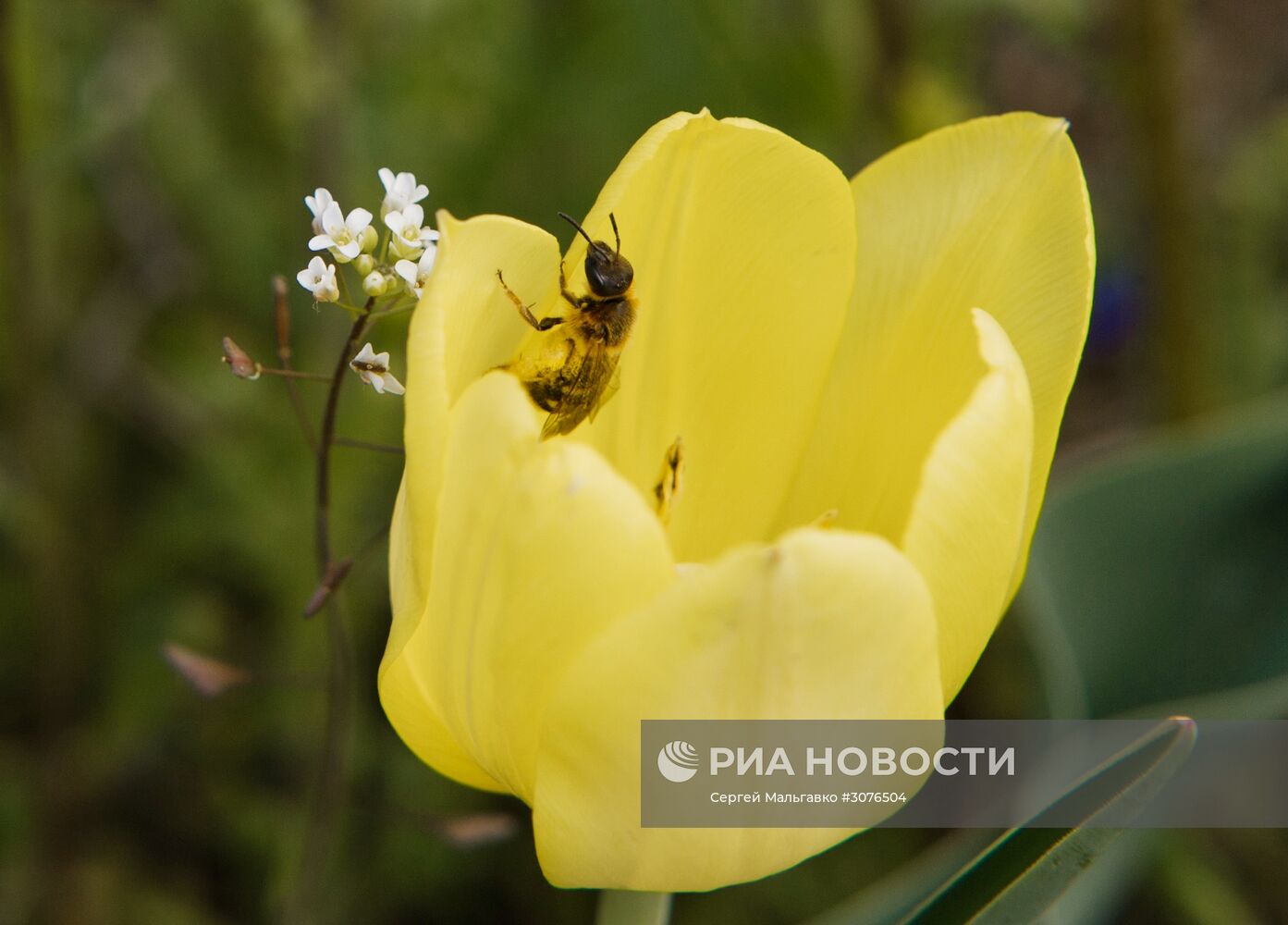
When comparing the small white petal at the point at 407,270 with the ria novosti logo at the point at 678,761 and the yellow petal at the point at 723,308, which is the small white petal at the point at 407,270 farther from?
the ria novosti logo at the point at 678,761

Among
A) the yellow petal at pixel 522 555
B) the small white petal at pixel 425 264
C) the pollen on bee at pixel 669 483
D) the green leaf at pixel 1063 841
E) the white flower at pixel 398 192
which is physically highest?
the white flower at pixel 398 192

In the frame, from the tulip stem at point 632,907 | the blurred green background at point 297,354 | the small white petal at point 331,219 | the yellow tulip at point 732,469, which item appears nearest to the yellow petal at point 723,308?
the yellow tulip at point 732,469

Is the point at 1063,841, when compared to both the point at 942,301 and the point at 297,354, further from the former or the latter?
the point at 297,354

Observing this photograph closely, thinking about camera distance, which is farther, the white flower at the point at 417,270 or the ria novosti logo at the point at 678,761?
the white flower at the point at 417,270

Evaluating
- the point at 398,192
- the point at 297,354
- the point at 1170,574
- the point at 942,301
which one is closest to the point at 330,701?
the point at 398,192

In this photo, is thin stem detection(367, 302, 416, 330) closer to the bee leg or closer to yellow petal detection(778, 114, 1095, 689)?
the bee leg

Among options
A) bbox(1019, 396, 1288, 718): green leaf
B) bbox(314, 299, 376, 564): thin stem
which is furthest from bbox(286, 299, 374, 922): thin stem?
bbox(1019, 396, 1288, 718): green leaf
